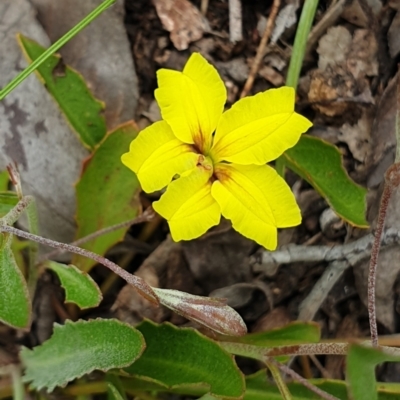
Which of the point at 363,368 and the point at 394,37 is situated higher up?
the point at 394,37

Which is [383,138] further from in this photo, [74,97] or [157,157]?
[74,97]

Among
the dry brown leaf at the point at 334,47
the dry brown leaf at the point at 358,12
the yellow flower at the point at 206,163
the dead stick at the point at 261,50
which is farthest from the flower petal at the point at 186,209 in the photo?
the dry brown leaf at the point at 358,12

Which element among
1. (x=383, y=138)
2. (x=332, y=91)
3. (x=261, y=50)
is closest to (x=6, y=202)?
(x=261, y=50)

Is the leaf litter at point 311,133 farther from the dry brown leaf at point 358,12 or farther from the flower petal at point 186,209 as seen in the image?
the flower petal at point 186,209

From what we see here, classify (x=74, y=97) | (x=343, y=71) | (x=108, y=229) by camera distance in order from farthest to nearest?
(x=343, y=71), (x=74, y=97), (x=108, y=229)

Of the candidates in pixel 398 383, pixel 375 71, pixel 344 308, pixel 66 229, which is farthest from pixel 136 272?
pixel 375 71

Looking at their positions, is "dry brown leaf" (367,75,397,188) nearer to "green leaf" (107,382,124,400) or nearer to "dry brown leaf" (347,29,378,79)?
"dry brown leaf" (347,29,378,79)

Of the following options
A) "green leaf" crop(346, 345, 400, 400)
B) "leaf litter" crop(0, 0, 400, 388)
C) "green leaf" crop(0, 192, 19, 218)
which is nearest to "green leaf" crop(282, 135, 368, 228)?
"leaf litter" crop(0, 0, 400, 388)
